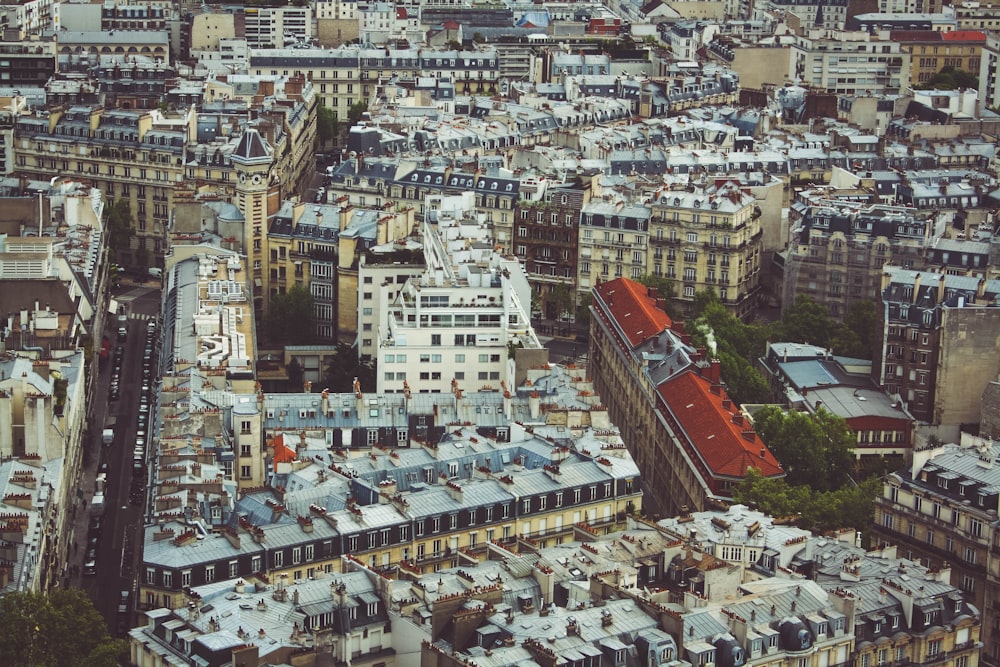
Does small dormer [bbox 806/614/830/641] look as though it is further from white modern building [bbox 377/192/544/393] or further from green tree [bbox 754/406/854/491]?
white modern building [bbox 377/192/544/393]

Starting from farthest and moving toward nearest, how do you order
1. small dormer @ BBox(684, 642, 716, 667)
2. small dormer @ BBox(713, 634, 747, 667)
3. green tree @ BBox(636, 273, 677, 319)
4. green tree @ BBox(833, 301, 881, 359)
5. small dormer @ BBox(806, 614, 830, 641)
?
1. green tree @ BBox(636, 273, 677, 319)
2. green tree @ BBox(833, 301, 881, 359)
3. small dormer @ BBox(806, 614, 830, 641)
4. small dormer @ BBox(713, 634, 747, 667)
5. small dormer @ BBox(684, 642, 716, 667)

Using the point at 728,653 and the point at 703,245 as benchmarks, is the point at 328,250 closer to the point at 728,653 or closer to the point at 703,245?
the point at 703,245

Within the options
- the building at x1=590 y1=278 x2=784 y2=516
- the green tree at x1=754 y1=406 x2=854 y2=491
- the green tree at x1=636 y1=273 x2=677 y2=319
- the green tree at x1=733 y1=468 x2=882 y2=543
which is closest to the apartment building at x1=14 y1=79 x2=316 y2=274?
the green tree at x1=636 y1=273 x2=677 y2=319

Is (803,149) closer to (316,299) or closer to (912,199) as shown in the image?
(912,199)

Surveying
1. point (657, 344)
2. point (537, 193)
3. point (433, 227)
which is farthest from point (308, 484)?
point (537, 193)

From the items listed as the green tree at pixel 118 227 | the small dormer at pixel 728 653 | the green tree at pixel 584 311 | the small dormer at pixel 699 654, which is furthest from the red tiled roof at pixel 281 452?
the green tree at pixel 118 227

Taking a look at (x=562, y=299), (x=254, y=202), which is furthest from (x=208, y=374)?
(x=562, y=299)
